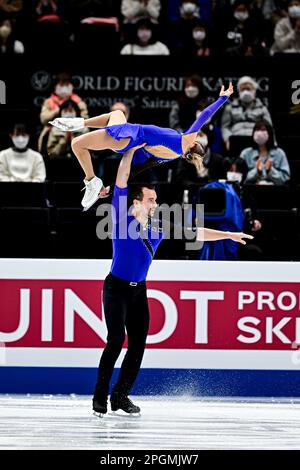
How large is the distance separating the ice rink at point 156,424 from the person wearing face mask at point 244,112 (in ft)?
15.1

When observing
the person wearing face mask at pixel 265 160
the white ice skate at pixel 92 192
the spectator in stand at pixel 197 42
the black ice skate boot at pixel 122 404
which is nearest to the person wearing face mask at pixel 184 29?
the spectator in stand at pixel 197 42

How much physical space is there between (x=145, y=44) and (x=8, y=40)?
5.77 ft

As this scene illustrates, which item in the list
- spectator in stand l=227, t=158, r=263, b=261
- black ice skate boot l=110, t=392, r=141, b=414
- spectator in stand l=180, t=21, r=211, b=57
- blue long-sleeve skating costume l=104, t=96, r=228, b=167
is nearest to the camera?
blue long-sleeve skating costume l=104, t=96, r=228, b=167

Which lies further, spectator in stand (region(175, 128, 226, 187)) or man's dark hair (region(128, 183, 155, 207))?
spectator in stand (region(175, 128, 226, 187))

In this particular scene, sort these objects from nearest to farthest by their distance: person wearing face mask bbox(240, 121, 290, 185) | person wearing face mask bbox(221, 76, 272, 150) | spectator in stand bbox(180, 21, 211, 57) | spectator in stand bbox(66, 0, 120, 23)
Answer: person wearing face mask bbox(240, 121, 290, 185)
person wearing face mask bbox(221, 76, 272, 150)
spectator in stand bbox(180, 21, 211, 57)
spectator in stand bbox(66, 0, 120, 23)

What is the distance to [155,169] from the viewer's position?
37.2 ft

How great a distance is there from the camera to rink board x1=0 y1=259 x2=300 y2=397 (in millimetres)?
8266

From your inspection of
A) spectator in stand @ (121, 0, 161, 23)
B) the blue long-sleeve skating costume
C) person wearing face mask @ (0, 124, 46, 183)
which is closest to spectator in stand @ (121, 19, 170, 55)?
spectator in stand @ (121, 0, 161, 23)

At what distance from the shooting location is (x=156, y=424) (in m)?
6.87

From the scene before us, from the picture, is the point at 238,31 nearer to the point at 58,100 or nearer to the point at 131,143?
the point at 58,100

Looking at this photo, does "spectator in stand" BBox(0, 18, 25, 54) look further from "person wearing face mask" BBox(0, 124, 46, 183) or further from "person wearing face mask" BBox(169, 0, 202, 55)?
"person wearing face mask" BBox(0, 124, 46, 183)

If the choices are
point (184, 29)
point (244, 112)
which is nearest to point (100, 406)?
point (244, 112)

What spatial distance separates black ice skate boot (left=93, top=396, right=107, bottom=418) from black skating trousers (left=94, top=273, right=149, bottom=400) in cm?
2

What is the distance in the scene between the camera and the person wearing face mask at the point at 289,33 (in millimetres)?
12984
